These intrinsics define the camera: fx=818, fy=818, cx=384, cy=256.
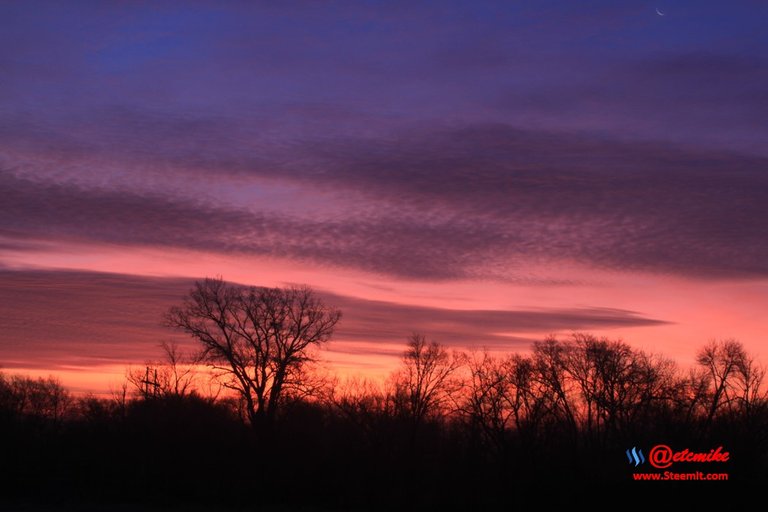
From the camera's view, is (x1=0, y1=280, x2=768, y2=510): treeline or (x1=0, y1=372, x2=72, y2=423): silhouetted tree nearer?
(x1=0, y1=280, x2=768, y2=510): treeline

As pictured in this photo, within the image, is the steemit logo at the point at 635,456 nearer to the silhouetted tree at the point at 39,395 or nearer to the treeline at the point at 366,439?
the treeline at the point at 366,439

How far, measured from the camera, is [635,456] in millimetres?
42719

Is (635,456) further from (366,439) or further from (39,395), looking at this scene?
(39,395)

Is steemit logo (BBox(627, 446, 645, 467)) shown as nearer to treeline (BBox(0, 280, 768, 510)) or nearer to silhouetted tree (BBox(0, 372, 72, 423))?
treeline (BBox(0, 280, 768, 510))

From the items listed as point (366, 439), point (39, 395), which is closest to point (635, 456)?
point (366, 439)

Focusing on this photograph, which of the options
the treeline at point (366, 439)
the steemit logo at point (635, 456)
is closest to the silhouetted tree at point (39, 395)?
the treeline at point (366, 439)

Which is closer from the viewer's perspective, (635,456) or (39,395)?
(635,456)

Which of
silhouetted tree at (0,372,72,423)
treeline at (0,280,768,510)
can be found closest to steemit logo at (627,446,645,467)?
treeline at (0,280,768,510)

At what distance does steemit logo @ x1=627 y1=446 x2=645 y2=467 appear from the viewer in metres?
41.6

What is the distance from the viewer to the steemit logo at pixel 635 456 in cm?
4162

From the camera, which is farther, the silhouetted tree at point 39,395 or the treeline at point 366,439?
the silhouetted tree at point 39,395

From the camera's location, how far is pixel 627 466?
4103 centimetres

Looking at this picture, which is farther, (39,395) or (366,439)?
(39,395)

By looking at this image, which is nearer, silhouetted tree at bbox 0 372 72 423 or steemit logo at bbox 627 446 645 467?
steemit logo at bbox 627 446 645 467
